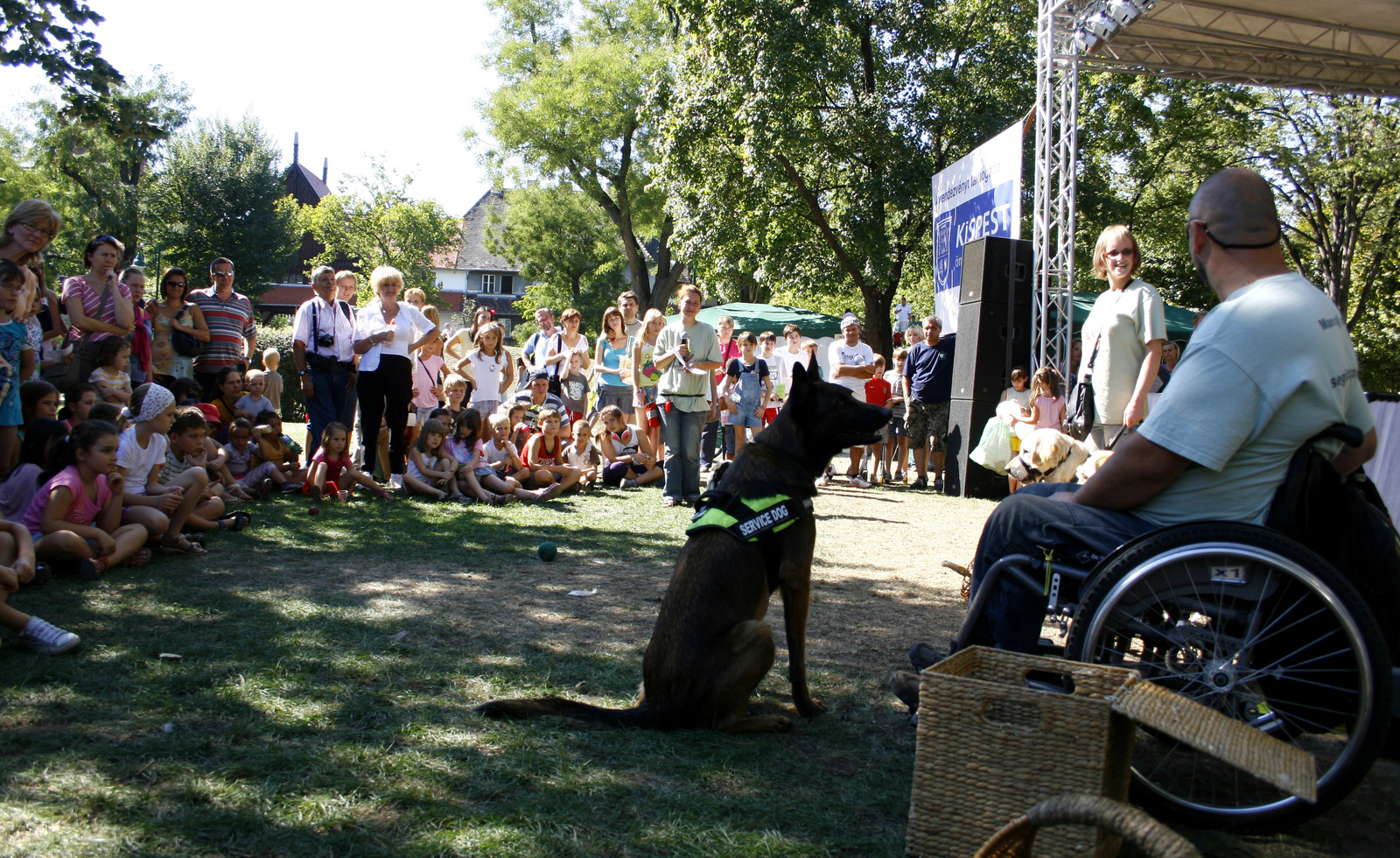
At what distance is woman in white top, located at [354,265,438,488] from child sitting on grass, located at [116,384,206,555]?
2347mm

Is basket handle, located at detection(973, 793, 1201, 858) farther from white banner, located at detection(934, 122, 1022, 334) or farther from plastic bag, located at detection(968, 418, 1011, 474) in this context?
white banner, located at detection(934, 122, 1022, 334)

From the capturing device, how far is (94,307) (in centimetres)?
729

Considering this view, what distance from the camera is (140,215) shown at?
37.9 metres

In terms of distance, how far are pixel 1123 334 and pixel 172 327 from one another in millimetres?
8402

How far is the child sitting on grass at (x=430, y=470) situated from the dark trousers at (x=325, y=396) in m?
0.76

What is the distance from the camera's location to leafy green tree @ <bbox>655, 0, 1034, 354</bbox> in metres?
20.5

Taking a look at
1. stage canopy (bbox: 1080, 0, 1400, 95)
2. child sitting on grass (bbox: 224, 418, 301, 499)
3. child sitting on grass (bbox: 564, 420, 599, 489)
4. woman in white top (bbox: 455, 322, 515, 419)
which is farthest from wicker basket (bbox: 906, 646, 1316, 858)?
stage canopy (bbox: 1080, 0, 1400, 95)

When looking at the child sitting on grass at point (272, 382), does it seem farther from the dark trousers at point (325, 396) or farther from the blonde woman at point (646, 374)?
the blonde woman at point (646, 374)

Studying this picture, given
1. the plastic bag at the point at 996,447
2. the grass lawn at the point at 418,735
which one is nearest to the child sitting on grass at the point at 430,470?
the grass lawn at the point at 418,735

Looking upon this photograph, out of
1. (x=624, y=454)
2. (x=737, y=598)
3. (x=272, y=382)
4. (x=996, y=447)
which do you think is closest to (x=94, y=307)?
(x=272, y=382)

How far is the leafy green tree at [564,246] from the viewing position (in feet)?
128

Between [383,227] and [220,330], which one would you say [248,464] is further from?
[383,227]

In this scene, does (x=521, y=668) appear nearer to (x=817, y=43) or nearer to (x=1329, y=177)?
(x=817, y=43)

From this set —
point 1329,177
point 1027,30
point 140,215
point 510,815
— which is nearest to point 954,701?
point 510,815
